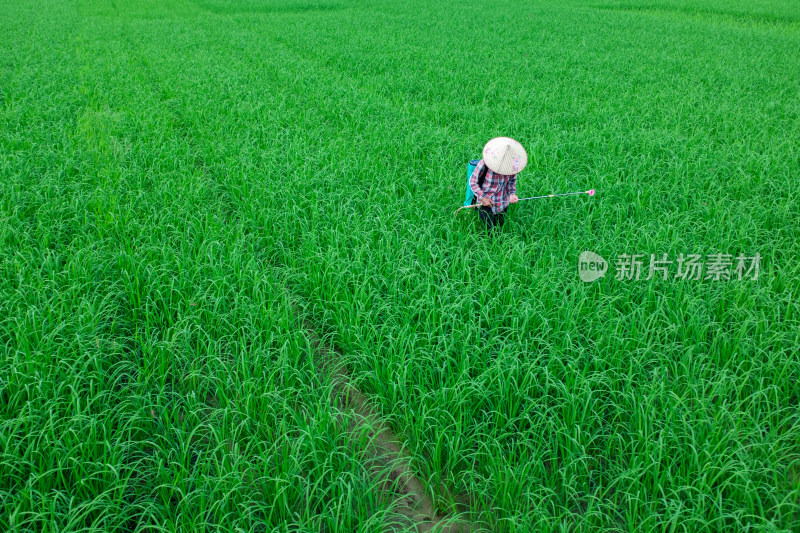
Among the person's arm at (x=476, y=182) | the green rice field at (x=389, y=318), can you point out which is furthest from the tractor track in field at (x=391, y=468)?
the person's arm at (x=476, y=182)

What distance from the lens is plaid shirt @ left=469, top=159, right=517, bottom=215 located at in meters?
3.83

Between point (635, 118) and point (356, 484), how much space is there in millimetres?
6403

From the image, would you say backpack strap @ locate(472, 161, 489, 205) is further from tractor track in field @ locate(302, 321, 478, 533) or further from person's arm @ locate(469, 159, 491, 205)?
tractor track in field @ locate(302, 321, 478, 533)

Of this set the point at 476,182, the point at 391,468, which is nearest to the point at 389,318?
the point at 391,468

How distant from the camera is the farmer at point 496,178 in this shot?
11.9 feet

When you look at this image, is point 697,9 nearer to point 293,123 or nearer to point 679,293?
point 293,123

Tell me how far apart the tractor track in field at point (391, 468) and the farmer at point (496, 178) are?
1.72 metres

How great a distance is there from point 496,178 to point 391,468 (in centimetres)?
236

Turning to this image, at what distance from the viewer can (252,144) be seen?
584 centimetres

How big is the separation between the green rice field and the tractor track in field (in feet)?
0.11

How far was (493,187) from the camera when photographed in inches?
151

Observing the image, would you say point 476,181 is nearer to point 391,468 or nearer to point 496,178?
point 496,178

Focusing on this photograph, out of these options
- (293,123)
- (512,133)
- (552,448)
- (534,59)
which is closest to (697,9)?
(534,59)

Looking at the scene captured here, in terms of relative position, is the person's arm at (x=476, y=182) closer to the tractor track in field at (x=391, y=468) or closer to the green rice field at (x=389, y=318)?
the green rice field at (x=389, y=318)
